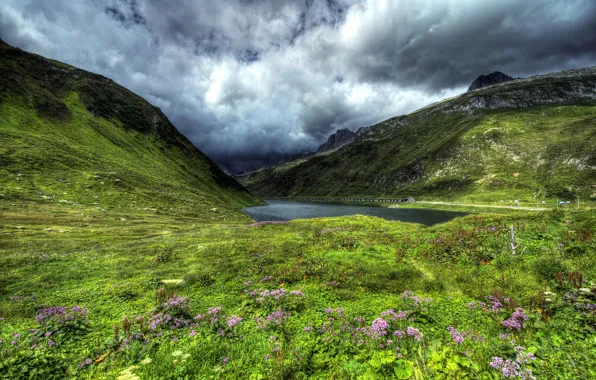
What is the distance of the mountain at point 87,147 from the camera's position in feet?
209

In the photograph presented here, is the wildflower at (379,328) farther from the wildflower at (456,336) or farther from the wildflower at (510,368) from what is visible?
the wildflower at (510,368)

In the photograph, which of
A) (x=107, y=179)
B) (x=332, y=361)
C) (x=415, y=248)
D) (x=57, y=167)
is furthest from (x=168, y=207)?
(x=332, y=361)

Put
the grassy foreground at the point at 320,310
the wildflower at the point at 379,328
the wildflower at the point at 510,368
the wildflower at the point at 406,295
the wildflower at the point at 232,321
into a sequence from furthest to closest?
the wildflower at the point at 406,295, the wildflower at the point at 232,321, the wildflower at the point at 379,328, the grassy foreground at the point at 320,310, the wildflower at the point at 510,368

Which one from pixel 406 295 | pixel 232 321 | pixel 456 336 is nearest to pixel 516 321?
pixel 456 336

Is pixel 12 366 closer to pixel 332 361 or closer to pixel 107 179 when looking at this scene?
pixel 332 361

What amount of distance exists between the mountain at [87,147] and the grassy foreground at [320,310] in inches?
2067

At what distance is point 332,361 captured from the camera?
7312 mm

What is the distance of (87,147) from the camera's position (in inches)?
3979

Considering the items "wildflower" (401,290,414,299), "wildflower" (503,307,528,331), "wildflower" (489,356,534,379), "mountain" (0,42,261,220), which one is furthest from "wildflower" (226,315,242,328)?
"mountain" (0,42,261,220)

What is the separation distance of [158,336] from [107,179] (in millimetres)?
83425

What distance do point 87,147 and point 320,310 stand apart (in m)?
127

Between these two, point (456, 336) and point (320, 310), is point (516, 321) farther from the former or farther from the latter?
point (320, 310)

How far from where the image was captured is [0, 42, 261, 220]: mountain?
2506 inches

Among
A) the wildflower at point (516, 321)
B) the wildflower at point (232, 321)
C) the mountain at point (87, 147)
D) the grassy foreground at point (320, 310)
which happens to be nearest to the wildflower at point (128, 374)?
the grassy foreground at point (320, 310)
